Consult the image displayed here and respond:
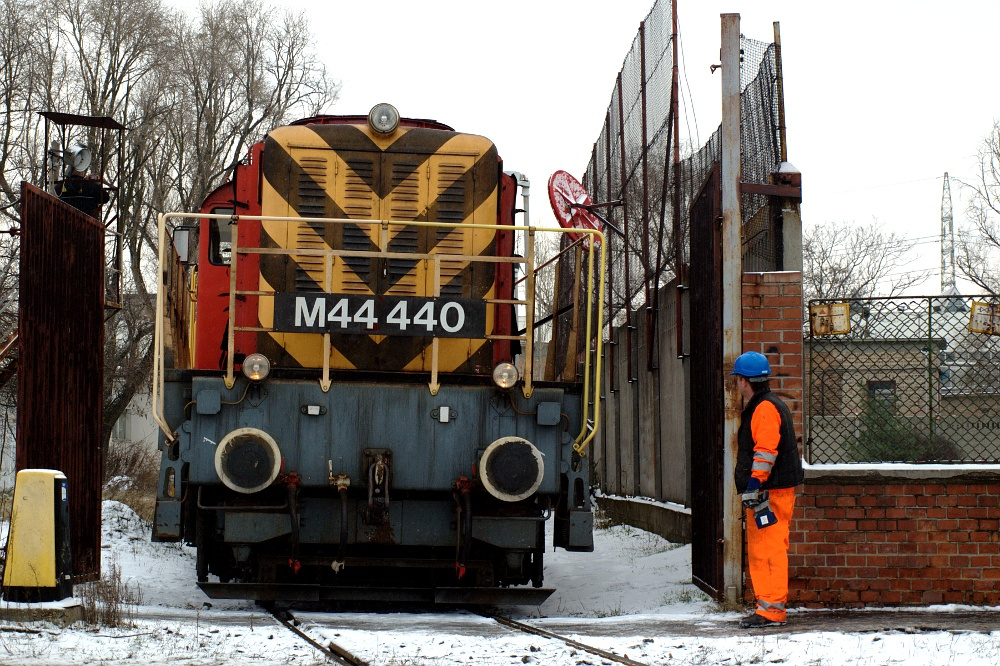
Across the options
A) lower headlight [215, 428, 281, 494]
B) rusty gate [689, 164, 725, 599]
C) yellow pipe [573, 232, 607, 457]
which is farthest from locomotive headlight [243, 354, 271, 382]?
rusty gate [689, 164, 725, 599]

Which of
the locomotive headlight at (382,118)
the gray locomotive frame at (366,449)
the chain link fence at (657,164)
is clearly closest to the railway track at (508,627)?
the gray locomotive frame at (366,449)

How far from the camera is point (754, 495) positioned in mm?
6684

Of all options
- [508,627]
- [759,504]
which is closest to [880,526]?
[759,504]

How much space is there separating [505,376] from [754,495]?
1.76 m

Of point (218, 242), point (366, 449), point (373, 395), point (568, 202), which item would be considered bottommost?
point (366, 449)

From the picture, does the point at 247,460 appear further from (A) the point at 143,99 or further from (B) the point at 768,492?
(A) the point at 143,99

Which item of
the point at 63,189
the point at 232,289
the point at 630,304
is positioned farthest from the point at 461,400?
the point at 630,304

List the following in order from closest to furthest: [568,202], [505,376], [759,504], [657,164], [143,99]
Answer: [759,504]
[505,376]
[568,202]
[657,164]
[143,99]

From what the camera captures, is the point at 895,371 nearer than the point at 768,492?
No

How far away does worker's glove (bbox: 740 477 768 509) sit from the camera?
6.68m

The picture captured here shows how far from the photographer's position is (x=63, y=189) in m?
11.9

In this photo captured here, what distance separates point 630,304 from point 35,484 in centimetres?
1081

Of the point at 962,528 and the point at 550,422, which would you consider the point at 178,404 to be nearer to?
→ the point at 550,422

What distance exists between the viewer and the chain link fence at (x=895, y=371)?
8.01 m
